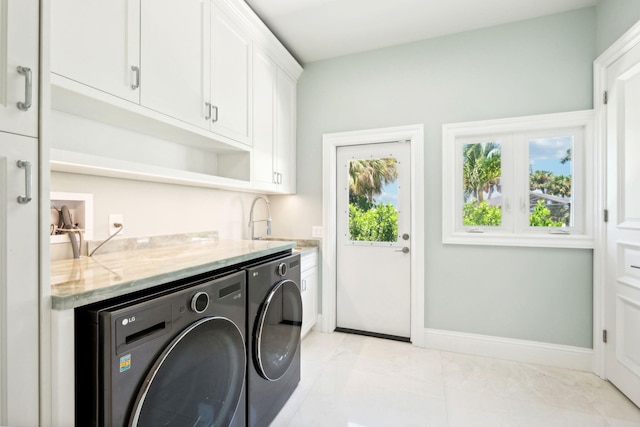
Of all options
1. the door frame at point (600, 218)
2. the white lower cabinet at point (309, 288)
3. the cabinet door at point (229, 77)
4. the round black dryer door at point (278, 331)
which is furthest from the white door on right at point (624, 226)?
the cabinet door at point (229, 77)

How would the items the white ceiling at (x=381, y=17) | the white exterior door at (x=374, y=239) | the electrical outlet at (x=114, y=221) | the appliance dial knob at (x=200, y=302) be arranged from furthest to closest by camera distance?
1. the white exterior door at (x=374, y=239)
2. the white ceiling at (x=381, y=17)
3. the electrical outlet at (x=114, y=221)
4. the appliance dial knob at (x=200, y=302)

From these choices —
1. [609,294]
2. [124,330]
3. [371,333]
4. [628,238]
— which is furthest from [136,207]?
[609,294]

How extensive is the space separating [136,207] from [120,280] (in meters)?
0.99

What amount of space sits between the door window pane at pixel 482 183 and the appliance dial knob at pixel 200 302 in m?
2.18

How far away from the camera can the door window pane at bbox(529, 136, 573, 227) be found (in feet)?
7.48

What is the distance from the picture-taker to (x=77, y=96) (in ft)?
3.93

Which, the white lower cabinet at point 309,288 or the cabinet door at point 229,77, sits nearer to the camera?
the cabinet door at point 229,77

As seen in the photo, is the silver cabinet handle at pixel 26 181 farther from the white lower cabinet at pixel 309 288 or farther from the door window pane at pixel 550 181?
the door window pane at pixel 550 181

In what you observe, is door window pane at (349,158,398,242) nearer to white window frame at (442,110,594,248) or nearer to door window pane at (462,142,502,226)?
white window frame at (442,110,594,248)

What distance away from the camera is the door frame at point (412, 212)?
2555 millimetres

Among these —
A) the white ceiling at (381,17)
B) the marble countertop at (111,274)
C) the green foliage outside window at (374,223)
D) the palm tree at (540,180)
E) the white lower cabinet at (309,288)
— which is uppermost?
the white ceiling at (381,17)

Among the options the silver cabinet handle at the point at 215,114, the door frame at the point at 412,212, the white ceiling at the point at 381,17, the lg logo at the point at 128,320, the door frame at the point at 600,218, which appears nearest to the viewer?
the lg logo at the point at 128,320

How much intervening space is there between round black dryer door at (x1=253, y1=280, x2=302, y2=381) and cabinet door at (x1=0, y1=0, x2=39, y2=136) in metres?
1.15

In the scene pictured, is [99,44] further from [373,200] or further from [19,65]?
[373,200]
